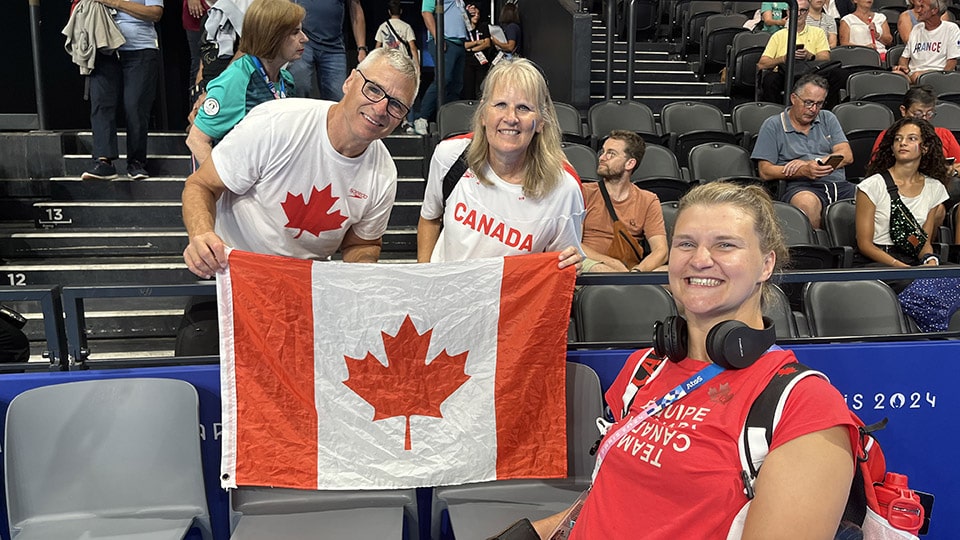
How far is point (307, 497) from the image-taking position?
2908mm

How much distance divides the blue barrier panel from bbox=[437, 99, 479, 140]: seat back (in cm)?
329

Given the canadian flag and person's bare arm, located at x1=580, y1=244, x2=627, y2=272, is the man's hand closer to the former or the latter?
the canadian flag

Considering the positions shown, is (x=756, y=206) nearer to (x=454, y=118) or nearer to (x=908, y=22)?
(x=454, y=118)

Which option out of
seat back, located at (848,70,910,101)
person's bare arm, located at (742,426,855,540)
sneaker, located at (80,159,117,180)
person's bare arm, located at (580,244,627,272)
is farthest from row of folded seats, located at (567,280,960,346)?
seat back, located at (848,70,910,101)

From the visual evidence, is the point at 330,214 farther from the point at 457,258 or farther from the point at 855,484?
the point at 855,484

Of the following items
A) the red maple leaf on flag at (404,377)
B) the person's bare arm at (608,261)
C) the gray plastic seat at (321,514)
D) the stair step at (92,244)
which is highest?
the person's bare arm at (608,261)

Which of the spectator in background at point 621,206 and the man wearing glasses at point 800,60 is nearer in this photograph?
the spectator in background at point 621,206

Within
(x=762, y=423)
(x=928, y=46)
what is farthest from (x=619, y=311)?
(x=928, y=46)

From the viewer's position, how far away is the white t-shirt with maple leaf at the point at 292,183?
2738 millimetres

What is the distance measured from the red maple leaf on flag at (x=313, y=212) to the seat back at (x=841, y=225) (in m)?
3.50

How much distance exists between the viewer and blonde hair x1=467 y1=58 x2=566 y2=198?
107 inches

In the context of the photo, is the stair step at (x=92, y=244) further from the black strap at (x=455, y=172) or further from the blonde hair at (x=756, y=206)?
the blonde hair at (x=756, y=206)

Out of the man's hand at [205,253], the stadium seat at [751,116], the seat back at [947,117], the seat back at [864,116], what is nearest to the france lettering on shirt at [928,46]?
the seat back at [947,117]

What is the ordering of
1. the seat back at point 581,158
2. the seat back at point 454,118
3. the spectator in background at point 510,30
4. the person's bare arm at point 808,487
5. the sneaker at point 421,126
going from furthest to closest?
the spectator in background at point 510,30
the sneaker at point 421,126
the seat back at point 454,118
the seat back at point 581,158
the person's bare arm at point 808,487
